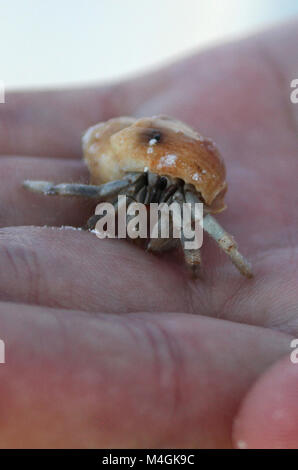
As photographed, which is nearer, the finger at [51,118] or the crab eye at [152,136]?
the crab eye at [152,136]

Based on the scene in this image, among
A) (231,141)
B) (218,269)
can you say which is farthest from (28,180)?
(231,141)

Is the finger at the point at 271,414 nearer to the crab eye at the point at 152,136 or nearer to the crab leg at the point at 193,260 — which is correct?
the crab leg at the point at 193,260

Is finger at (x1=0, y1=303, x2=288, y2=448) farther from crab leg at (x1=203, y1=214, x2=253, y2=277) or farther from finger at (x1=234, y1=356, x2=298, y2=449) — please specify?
crab leg at (x1=203, y1=214, x2=253, y2=277)

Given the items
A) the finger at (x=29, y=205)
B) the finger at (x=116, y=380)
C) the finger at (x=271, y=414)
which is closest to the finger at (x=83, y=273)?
the finger at (x=116, y=380)

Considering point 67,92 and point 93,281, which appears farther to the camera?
point 67,92

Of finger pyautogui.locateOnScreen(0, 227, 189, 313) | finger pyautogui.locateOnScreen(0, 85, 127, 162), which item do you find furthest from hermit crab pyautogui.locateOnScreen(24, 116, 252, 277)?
finger pyautogui.locateOnScreen(0, 85, 127, 162)

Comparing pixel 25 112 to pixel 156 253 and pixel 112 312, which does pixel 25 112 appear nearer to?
pixel 156 253

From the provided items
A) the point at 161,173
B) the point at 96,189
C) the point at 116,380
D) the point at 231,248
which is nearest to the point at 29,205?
the point at 96,189
